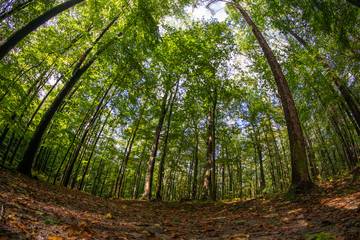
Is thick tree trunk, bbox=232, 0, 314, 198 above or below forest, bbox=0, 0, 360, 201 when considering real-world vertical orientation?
below

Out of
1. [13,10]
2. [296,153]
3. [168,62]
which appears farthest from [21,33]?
[296,153]

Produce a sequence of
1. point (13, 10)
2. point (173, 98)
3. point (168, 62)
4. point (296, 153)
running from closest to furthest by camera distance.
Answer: point (13, 10) → point (296, 153) → point (168, 62) → point (173, 98)

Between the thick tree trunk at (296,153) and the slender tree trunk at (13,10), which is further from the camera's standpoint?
the thick tree trunk at (296,153)

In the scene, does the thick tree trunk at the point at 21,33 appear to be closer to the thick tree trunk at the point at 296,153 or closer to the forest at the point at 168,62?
the forest at the point at 168,62

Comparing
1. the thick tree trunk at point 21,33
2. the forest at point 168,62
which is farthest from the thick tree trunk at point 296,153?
the thick tree trunk at point 21,33

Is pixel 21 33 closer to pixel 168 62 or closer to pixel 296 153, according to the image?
pixel 168 62

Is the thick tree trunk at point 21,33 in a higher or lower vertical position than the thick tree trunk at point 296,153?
higher

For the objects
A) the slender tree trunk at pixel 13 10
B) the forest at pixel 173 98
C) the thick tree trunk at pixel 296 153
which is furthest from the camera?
the thick tree trunk at pixel 296 153

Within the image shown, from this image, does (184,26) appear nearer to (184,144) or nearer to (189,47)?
(189,47)

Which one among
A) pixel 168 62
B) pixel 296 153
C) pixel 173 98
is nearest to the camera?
pixel 296 153

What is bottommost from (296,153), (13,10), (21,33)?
(296,153)

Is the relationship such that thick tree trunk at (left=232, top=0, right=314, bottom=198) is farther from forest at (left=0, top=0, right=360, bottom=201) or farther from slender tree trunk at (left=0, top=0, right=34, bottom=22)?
slender tree trunk at (left=0, top=0, right=34, bottom=22)

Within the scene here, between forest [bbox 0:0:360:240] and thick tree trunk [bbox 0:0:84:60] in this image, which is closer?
forest [bbox 0:0:360:240]

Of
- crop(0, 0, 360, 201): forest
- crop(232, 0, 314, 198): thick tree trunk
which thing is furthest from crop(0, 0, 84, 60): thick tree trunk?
crop(232, 0, 314, 198): thick tree trunk
